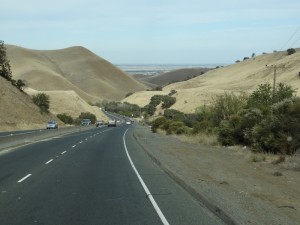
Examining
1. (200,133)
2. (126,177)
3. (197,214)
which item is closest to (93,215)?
(197,214)

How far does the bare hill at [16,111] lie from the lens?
77.9 m

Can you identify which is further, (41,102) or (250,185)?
(41,102)

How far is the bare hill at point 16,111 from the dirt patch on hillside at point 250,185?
186 ft

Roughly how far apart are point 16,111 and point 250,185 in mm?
72167

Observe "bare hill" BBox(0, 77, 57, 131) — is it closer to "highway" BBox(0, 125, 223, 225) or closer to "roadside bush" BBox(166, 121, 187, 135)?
"roadside bush" BBox(166, 121, 187, 135)

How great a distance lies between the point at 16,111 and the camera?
82.6 metres

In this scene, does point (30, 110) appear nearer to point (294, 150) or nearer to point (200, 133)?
point (200, 133)

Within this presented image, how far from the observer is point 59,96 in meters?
143

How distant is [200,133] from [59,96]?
10441 centimetres

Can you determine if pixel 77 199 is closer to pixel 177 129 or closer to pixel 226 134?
pixel 226 134

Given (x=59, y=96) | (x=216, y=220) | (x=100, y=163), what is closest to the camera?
(x=216, y=220)

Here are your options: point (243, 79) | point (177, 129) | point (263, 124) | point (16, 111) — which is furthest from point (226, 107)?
point (243, 79)

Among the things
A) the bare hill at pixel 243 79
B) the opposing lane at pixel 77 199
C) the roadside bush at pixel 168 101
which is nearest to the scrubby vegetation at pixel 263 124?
the opposing lane at pixel 77 199

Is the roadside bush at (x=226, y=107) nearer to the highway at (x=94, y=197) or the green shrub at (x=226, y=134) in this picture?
the green shrub at (x=226, y=134)
